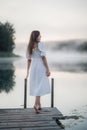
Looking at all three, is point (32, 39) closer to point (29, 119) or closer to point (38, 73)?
point (38, 73)

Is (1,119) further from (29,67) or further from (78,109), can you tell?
(78,109)

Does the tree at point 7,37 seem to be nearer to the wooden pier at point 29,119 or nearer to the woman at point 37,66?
the wooden pier at point 29,119

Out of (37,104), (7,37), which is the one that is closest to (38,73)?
(37,104)

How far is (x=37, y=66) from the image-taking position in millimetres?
7254

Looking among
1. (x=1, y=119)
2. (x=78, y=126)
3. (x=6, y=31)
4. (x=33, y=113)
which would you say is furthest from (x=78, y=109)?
(x=6, y=31)

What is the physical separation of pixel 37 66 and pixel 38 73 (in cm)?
13

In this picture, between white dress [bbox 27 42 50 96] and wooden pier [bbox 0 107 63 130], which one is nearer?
wooden pier [bbox 0 107 63 130]

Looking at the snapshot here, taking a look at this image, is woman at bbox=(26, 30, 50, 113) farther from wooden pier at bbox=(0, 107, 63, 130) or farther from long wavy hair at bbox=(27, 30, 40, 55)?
wooden pier at bbox=(0, 107, 63, 130)

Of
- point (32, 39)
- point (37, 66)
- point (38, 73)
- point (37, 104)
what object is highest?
point (32, 39)

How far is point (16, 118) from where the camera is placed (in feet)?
23.0

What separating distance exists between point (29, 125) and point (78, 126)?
2007mm

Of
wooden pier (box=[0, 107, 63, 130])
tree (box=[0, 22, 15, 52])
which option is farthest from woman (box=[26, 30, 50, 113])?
tree (box=[0, 22, 15, 52])

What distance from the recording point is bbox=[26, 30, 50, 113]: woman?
7113 mm

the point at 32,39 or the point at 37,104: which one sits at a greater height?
the point at 32,39
